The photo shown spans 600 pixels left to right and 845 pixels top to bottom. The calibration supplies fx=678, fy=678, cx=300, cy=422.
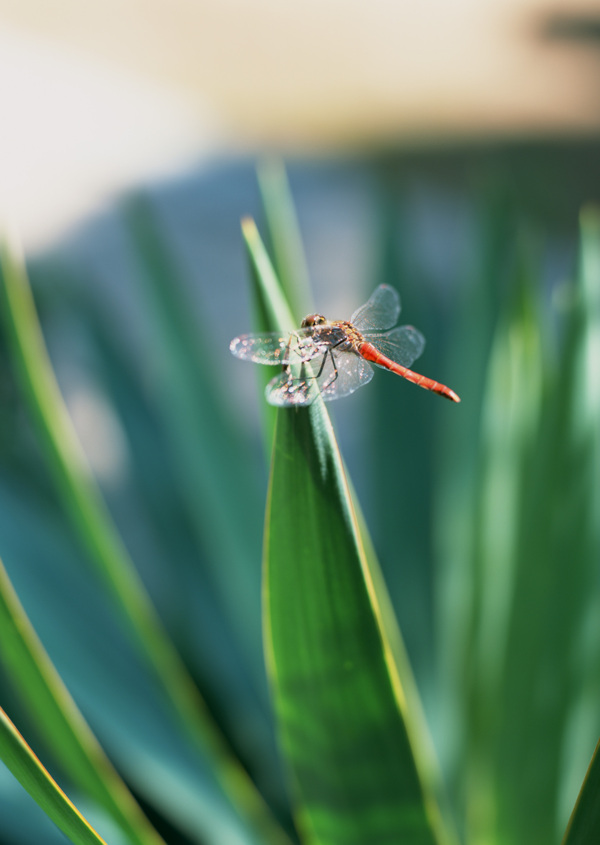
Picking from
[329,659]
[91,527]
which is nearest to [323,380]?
[329,659]

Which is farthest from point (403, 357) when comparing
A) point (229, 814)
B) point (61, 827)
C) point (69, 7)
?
point (69, 7)

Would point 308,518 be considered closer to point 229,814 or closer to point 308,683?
point 308,683

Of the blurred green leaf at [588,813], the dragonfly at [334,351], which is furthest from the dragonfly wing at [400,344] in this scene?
the blurred green leaf at [588,813]

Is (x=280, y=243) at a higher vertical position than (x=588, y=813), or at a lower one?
higher

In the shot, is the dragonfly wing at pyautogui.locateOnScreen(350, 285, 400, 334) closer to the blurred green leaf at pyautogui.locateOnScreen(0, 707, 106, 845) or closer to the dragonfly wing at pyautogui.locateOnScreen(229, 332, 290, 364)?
the dragonfly wing at pyautogui.locateOnScreen(229, 332, 290, 364)

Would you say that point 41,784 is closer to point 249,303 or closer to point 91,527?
point 91,527

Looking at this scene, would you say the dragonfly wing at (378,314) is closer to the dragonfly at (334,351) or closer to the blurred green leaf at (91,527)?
the dragonfly at (334,351)
